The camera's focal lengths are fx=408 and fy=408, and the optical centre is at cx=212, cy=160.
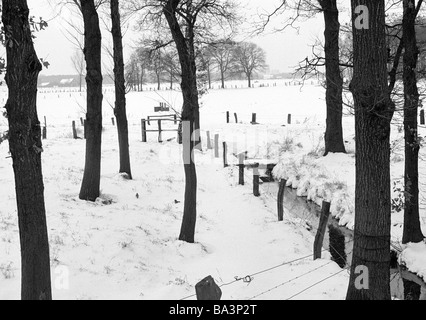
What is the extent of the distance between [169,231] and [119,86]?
17.6ft

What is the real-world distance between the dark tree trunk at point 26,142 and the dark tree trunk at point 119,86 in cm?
831

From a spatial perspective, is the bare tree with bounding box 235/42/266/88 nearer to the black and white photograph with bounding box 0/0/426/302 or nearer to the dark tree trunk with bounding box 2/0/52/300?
the black and white photograph with bounding box 0/0/426/302

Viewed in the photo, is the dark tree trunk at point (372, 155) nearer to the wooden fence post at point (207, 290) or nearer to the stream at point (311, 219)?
the wooden fence post at point (207, 290)

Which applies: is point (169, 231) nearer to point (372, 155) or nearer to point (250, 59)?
point (372, 155)

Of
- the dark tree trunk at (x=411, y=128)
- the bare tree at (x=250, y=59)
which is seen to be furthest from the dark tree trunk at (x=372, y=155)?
the bare tree at (x=250, y=59)

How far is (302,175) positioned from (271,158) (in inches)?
156

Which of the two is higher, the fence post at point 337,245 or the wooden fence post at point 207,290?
the wooden fence post at point 207,290

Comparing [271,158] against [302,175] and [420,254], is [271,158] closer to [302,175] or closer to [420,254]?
[302,175]

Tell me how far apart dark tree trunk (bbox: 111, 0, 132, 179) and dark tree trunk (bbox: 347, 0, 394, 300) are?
901cm

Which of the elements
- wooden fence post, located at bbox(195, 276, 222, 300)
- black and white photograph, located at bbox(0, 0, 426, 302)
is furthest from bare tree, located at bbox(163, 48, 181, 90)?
wooden fence post, located at bbox(195, 276, 222, 300)

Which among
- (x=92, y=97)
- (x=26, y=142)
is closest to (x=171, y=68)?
(x=92, y=97)

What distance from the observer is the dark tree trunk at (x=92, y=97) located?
32.0 ft

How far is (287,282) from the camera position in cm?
680

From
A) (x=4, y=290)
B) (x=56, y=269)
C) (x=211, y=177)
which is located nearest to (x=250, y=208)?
(x=211, y=177)
